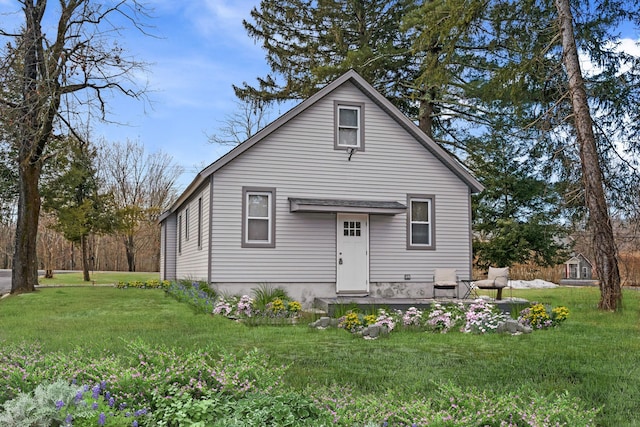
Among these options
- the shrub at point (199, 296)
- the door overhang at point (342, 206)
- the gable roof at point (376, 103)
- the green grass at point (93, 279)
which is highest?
the gable roof at point (376, 103)

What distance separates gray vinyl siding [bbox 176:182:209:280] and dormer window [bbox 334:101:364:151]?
3916 mm

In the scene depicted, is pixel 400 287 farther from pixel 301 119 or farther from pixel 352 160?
pixel 301 119

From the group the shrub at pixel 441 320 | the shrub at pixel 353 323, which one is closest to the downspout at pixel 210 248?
the shrub at pixel 353 323

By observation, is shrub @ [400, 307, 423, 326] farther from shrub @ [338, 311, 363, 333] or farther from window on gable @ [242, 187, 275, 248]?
window on gable @ [242, 187, 275, 248]

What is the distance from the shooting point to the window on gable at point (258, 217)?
48.6 feet

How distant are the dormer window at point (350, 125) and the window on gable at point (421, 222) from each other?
2.19 metres

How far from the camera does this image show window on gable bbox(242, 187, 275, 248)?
583 inches

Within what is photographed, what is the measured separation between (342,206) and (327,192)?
2.78ft

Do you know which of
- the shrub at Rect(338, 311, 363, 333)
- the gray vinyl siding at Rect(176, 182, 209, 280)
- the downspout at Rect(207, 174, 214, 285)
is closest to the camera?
the shrub at Rect(338, 311, 363, 333)

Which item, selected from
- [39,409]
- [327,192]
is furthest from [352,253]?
[39,409]

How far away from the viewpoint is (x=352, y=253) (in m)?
15.6

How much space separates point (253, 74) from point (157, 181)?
20830mm

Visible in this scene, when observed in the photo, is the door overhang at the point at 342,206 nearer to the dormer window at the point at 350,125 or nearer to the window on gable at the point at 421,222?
the window on gable at the point at 421,222

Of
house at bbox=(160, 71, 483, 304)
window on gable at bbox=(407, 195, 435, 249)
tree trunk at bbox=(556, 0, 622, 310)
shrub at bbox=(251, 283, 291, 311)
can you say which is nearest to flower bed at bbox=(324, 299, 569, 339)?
shrub at bbox=(251, 283, 291, 311)
